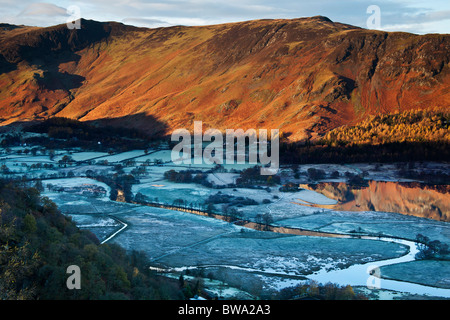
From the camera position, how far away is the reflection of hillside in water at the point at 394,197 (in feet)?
238

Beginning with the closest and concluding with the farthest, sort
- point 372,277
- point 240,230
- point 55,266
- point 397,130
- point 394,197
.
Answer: point 55,266 < point 372,277 < point 240,230 < point 394,197 < point 397,130

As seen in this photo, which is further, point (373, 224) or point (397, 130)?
point (397, 130)

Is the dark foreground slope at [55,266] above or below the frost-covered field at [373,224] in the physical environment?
above

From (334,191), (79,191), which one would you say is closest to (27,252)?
(79,191)

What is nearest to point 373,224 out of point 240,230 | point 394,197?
point 240,230

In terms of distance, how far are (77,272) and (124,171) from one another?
81.6 meters

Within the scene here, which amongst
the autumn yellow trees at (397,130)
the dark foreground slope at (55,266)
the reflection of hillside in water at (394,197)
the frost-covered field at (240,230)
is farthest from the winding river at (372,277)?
the autumn yellow trees at (397,130)

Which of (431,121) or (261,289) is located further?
(431,121)

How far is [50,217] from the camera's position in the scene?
39.9 meters

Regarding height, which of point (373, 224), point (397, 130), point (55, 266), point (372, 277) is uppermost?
point (397, 130)

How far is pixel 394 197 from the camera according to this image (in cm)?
8275

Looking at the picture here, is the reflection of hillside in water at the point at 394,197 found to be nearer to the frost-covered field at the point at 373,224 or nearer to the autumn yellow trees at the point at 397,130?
the frost-covered field at the point at 373,224

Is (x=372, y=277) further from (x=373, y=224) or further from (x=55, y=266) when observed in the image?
(x=55, y=266)

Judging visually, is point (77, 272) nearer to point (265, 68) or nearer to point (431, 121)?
point (431, 121)
